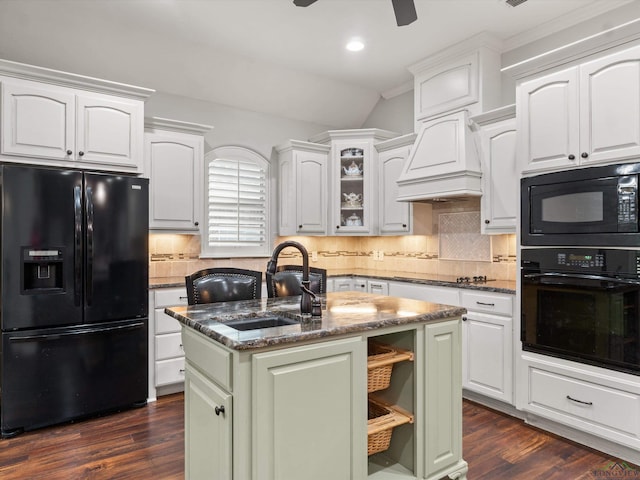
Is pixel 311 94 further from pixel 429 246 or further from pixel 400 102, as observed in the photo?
pixel 429 246

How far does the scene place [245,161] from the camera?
455 centimetres

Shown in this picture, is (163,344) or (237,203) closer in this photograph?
(163,344)

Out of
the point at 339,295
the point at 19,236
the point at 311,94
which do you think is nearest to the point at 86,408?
the point at 19,236

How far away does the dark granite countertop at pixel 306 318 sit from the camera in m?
1.63

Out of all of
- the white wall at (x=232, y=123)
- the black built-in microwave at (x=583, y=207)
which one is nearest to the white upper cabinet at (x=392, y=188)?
the white wall at (x=232, y=123)

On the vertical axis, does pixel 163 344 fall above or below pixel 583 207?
below

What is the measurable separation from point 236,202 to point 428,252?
2.09m

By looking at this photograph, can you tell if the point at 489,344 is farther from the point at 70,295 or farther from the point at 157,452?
the point at 70,295

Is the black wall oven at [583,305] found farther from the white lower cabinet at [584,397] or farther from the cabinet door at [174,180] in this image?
the cabinet door at [174,180]

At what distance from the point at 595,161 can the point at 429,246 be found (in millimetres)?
2053

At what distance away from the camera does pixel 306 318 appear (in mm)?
1960

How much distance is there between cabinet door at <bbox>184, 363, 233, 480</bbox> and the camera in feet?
5.35

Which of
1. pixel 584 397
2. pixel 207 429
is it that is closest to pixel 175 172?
pixel 207 429

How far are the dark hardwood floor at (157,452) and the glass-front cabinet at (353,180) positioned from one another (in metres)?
2.23
